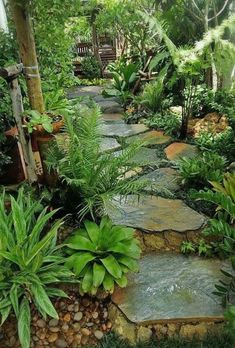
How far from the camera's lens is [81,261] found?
7.09 feet

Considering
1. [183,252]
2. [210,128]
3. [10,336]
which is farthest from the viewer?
[210,128]

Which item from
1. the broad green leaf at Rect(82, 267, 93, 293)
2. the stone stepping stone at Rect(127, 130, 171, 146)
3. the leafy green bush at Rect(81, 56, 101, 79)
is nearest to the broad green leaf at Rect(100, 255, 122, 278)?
the broad green leaf at Rect(82, 267, 93, 293)

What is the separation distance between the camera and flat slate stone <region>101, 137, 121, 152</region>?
13.7 ft

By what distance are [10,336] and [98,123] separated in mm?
1667

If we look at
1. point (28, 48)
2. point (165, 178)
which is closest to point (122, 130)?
point (165, 178)

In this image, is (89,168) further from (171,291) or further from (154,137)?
(154,137)

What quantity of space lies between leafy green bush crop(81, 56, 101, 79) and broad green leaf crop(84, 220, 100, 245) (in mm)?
7248

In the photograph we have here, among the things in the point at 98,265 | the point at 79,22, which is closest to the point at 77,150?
the point at 98,265

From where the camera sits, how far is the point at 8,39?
3924 mm

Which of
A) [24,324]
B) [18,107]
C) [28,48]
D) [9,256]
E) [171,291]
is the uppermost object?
[28,48]

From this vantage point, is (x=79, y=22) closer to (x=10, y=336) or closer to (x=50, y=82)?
(x=50, y=82)

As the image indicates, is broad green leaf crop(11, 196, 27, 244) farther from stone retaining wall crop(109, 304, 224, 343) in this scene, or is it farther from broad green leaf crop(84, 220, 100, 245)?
stone retaining wall crop(109, 304, 224, 343)

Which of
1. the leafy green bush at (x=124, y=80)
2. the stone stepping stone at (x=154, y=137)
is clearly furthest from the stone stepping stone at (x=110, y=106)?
the stone stepping stone at (x=154, y=137)

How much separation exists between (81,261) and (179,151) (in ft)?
7.46
